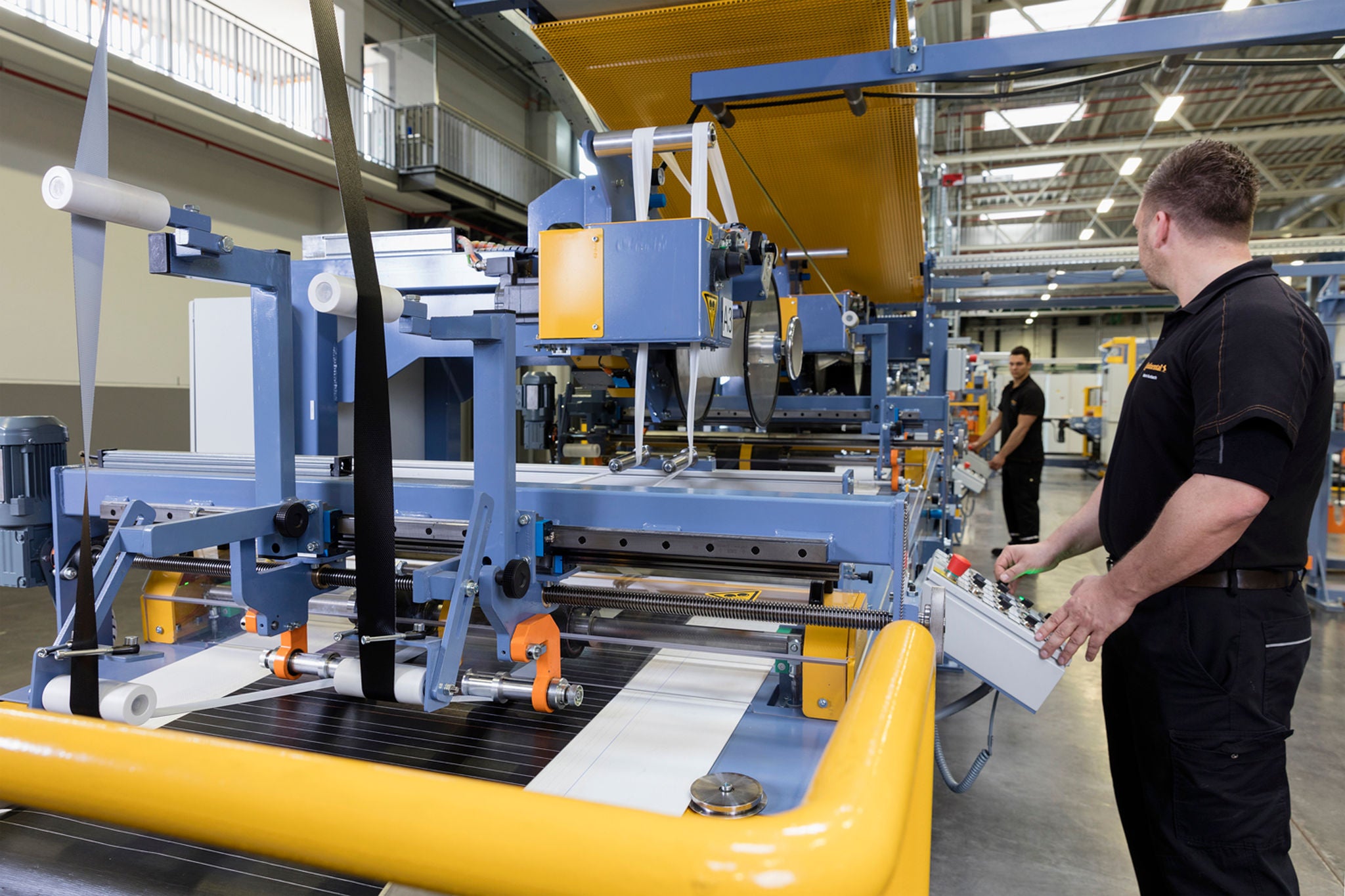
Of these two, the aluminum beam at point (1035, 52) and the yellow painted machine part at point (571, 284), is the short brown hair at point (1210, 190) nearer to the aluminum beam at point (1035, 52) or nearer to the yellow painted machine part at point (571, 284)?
the aluminum beam at point (1035, 52)

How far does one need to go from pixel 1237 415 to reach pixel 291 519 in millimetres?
1783

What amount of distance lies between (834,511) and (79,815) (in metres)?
1.31

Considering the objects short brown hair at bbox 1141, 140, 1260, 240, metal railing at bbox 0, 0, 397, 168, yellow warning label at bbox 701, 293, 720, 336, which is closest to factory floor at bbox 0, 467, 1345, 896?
yellow warning label at bbox 701, 293, 720, 336

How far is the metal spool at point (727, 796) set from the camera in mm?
1138

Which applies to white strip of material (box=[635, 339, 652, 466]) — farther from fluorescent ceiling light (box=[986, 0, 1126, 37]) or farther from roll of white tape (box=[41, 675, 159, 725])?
fluorescent ceiling light (box=[986, 0, 1126, 37])

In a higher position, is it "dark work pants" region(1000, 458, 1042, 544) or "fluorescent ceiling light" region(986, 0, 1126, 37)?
"fluorescent ceiling light" region(986, 0, 1126, 37)

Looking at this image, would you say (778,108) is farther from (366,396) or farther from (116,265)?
(116,265)

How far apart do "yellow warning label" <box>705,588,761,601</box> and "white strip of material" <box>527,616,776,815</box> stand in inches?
4.8

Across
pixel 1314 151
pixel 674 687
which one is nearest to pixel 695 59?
pixel 674 687

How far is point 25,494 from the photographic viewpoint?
201 centimetres

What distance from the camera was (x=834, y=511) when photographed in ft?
5.50

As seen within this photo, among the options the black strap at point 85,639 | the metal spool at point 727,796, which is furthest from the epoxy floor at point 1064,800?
the black strap at point 85,639

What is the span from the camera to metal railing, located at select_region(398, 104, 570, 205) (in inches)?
398

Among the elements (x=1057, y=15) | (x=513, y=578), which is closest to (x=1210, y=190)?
(x=513, y=578)
